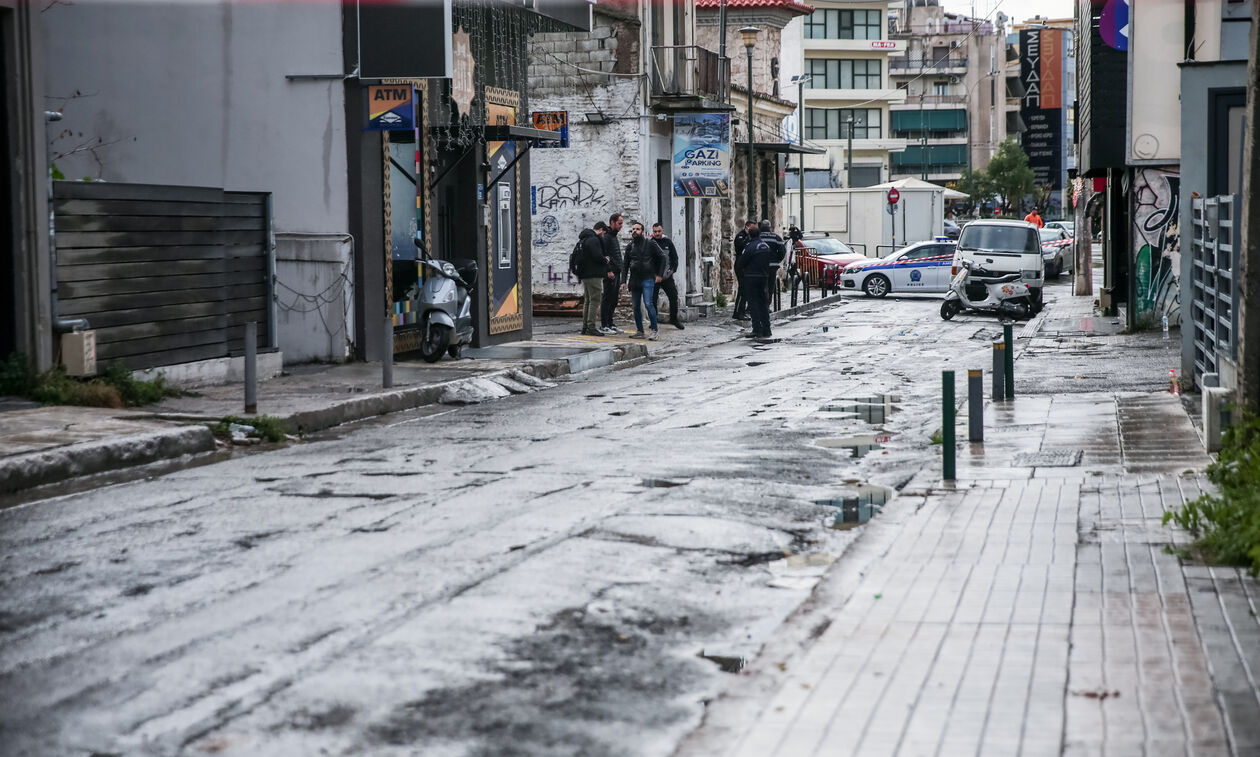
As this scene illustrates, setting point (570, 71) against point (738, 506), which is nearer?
point (738, 506)

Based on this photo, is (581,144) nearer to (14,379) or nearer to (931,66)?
(14,379)

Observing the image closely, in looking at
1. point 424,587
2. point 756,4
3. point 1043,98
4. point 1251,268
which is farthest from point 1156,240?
point 1043,98

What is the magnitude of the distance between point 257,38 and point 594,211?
12.6 meters

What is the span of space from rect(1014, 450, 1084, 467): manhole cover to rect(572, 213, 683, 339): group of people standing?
1362 cm

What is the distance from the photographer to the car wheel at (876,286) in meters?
39.9

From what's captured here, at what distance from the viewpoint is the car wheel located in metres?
39.9

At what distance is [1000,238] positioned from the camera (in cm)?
3008

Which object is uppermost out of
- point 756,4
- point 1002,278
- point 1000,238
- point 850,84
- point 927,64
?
point 927,64

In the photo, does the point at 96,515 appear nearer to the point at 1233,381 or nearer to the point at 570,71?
the point at 1233,381

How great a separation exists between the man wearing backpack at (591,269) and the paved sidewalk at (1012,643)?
49.5ft

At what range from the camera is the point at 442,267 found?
19.2m

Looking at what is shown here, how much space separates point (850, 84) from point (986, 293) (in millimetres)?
70610

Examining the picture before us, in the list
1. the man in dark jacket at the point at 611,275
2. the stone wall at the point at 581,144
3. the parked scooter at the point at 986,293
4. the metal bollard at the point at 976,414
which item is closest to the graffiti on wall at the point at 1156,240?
the parked scooter at the point at 986,293

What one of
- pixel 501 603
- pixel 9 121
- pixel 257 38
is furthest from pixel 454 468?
pixel 257 38
